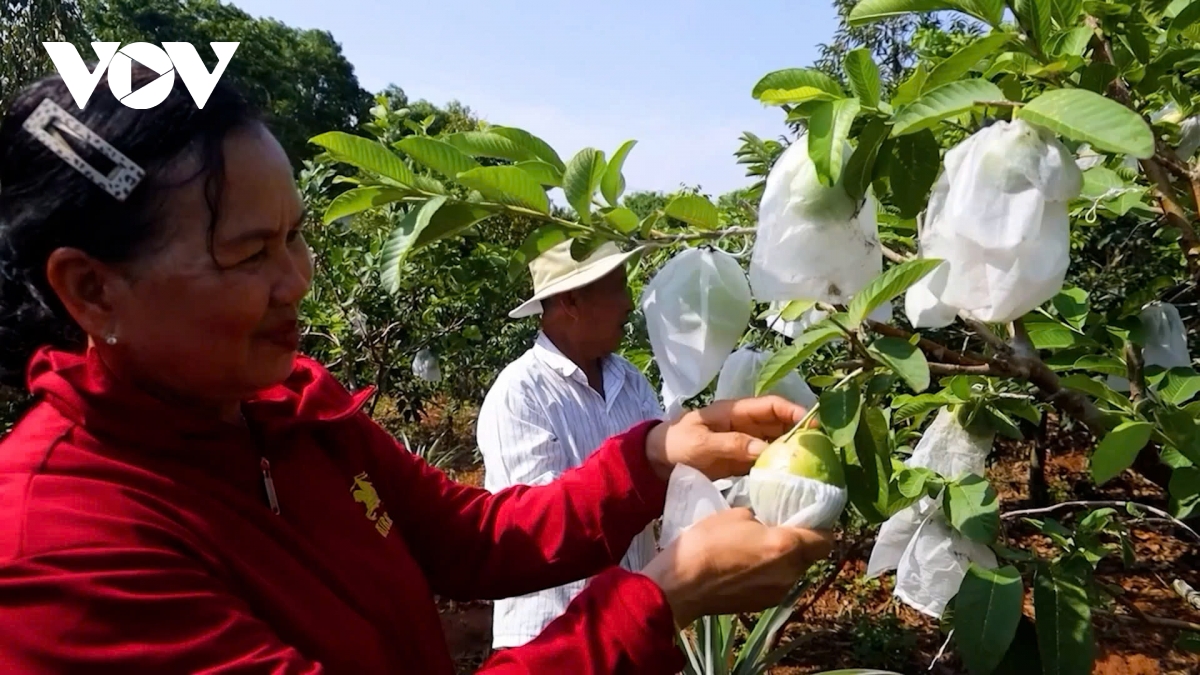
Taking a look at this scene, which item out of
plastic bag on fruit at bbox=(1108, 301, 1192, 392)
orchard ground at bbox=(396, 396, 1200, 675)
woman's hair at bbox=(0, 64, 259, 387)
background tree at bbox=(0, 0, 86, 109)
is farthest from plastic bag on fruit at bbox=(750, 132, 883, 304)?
background tree at bbox=(0, 0, 86, 109)

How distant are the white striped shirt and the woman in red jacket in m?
1.10

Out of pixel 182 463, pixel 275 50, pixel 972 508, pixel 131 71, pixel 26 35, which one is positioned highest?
pixel 275 50

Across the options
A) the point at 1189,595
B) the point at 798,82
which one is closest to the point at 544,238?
the point at 798,82

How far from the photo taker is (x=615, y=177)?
86cm

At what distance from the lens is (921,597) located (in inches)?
42.9

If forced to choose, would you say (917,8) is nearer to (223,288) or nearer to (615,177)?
(615,177)

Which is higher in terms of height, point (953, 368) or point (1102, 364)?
point (953, 368)

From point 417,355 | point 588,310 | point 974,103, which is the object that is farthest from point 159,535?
point 417,355

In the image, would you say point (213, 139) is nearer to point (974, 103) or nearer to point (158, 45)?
point (158, 45)

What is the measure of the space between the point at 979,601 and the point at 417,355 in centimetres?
408

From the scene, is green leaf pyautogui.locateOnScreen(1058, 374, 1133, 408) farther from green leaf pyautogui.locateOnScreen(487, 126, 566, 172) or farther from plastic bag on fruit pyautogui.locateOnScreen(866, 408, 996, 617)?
green leaf pyautogui.locateOnScreen(487, 126, 566, 172)

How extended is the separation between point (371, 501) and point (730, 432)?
0.42 m

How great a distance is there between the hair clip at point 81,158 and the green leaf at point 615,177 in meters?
0.41

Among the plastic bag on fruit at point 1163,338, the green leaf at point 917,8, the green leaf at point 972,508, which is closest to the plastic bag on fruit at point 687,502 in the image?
the green leaf at point 972,508
